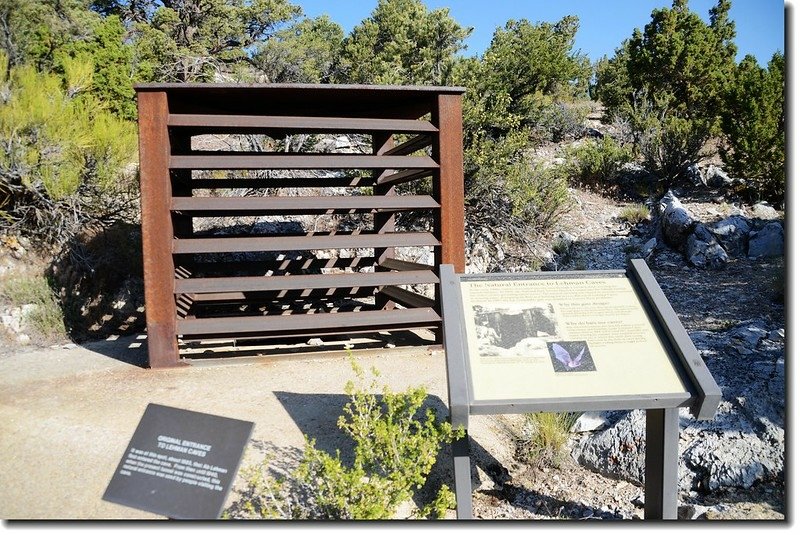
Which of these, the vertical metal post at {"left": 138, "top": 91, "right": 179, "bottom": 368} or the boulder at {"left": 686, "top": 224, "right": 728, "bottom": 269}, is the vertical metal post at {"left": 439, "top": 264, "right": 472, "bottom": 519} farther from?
the boulder at {"left": 686, "top": 224, "right": 728, "bottom": 269}

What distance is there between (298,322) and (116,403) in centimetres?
140

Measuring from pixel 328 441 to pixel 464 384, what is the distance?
124 cm

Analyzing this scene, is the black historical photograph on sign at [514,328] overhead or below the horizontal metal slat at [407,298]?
overhead

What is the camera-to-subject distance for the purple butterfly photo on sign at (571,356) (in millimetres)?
2660

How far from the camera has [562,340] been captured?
2.78 meters

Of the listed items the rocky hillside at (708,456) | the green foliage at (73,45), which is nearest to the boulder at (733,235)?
the rocky hillside at (708,456)

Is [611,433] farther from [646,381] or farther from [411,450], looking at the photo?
[411,450]

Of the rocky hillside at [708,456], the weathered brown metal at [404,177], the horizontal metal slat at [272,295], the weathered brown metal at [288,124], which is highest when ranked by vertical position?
the weathered brown metal at [288,124]

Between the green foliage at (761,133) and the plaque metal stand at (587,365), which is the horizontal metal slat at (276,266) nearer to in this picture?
the plaque metal stand at (587,365)

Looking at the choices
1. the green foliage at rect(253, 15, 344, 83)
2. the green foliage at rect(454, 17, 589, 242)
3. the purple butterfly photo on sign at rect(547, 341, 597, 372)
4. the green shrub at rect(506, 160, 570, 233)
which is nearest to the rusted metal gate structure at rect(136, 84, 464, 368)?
the purple butterfly photo on sign at rect(547, 341, 597, 372)

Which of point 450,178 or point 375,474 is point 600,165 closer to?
point 450,178

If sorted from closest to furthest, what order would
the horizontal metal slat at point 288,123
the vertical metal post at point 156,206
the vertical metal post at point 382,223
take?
the vertical metal post at point 156,206, the horizontal metal slat at point 288,123, the vertical metal post at point 382,223

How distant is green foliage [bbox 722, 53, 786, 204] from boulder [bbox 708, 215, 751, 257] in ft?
4.16

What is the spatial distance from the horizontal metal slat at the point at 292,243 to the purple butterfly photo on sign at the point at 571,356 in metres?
2.23
